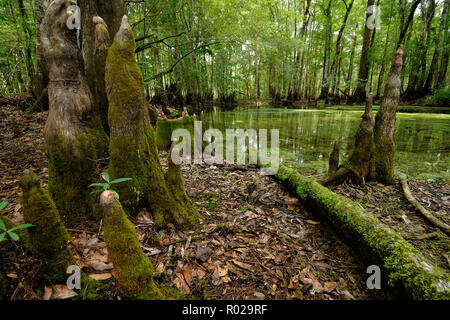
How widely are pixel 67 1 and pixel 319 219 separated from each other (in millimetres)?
4375

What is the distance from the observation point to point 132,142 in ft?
7.94

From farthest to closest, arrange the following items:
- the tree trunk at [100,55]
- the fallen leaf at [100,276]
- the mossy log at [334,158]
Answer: the mossy log at [334,158]
the tree trunk at [100,55]
the fallen leaf at [100,276]

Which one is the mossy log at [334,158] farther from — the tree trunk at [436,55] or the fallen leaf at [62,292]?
the tree trunk at [436,55]

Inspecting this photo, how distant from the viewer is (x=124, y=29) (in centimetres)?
221

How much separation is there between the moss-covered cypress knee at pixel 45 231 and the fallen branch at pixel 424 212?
15.2ft

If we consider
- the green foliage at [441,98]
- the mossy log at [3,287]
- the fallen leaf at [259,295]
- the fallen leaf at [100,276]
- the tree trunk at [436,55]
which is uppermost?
the tree trunk at [436,55]

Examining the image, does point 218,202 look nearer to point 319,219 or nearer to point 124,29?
point 319,219

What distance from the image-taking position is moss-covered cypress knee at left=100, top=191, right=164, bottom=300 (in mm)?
1275

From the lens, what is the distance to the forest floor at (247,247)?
6.38 ft

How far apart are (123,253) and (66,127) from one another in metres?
1.80

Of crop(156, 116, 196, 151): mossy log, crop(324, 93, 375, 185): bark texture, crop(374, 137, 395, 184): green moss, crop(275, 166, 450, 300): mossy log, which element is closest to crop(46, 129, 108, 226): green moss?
crop(275, 166, 450, 300): mossy log

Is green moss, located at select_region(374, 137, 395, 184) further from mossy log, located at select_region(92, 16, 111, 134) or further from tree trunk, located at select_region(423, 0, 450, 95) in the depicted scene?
tree trunk, located at select_region(423, 0, 450, 95)

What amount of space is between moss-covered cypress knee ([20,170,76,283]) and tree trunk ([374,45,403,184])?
18.5 ft

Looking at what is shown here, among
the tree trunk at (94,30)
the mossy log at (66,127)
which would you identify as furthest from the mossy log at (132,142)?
the tree trunk at (94,30)
